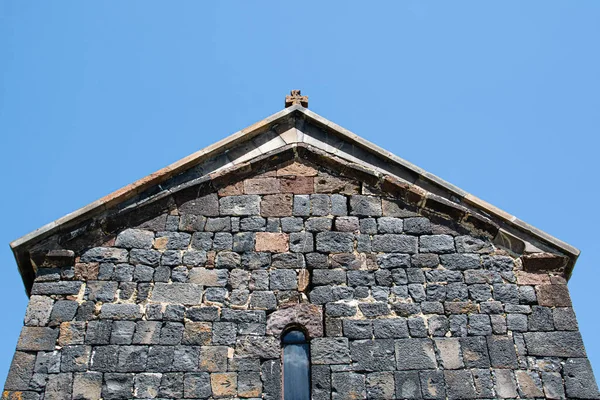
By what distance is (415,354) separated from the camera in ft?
21.9

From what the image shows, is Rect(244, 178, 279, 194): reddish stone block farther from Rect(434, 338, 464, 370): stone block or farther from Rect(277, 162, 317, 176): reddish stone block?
Rect(434, 338, 464, 370): stone block

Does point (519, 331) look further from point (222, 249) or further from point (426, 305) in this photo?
point (222, 249)

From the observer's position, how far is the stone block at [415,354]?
6629 millimetres

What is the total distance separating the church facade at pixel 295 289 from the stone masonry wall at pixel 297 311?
14 mm

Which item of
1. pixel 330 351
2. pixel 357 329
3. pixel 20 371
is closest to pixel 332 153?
pixel 357 329

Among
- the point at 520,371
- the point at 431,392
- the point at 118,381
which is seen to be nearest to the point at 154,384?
the point at 118,381

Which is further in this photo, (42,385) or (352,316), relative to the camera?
(352,316)

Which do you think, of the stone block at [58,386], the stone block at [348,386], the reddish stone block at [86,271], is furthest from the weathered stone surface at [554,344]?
the reddish stone block at [86,271]

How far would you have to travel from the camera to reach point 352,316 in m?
6.90

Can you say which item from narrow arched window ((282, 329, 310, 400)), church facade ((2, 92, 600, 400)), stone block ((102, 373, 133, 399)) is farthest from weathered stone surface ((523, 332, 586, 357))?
stone block ((102, 373, 133, 399))

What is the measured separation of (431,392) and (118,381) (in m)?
2.85

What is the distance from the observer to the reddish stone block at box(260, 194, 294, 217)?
7602 mm

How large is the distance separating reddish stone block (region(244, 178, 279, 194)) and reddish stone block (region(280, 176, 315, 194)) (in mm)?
77

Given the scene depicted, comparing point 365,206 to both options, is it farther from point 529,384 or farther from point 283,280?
point 529,384
